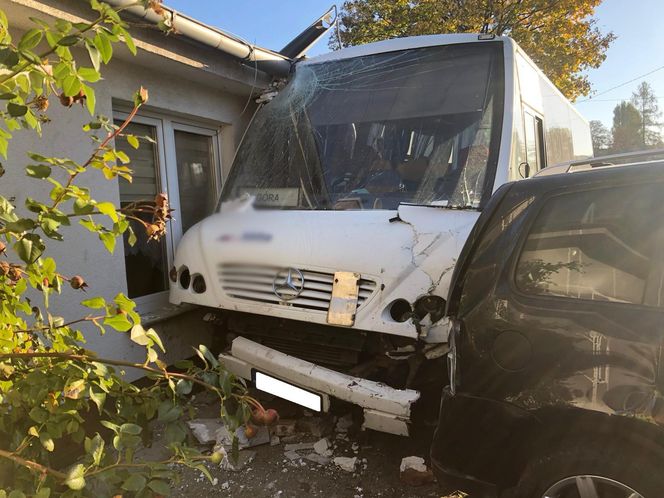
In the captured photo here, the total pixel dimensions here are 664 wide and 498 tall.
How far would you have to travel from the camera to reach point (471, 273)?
233cm

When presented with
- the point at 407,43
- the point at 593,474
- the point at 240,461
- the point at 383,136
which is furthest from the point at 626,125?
the point at 593,474

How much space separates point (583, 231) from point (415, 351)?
133 centimetres

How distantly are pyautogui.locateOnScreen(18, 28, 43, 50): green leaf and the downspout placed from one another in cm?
233

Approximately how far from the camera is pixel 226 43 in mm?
4820

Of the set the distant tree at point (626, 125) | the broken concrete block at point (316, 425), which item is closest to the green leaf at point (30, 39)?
the broken concrete block at point (316, 425)

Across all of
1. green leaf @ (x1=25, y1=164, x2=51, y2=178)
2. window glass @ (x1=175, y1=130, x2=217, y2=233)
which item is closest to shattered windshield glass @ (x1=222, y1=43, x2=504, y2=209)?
window glass @ (x1=175, y1=130, x2=217, y2=233)

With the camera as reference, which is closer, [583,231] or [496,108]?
[583,231]

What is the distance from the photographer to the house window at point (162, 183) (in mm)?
4820

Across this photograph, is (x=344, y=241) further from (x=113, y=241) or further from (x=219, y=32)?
(x=219, y=32)

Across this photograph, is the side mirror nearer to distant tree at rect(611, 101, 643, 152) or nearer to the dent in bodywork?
the dent in bodywork

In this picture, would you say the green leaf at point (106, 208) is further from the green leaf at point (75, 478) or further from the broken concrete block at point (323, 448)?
the broken concrete block at point (323, 448)

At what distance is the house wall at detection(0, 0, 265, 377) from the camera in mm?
3732

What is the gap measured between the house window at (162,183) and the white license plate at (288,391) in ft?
6.02

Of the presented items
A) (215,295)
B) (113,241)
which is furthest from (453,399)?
(215,295)
